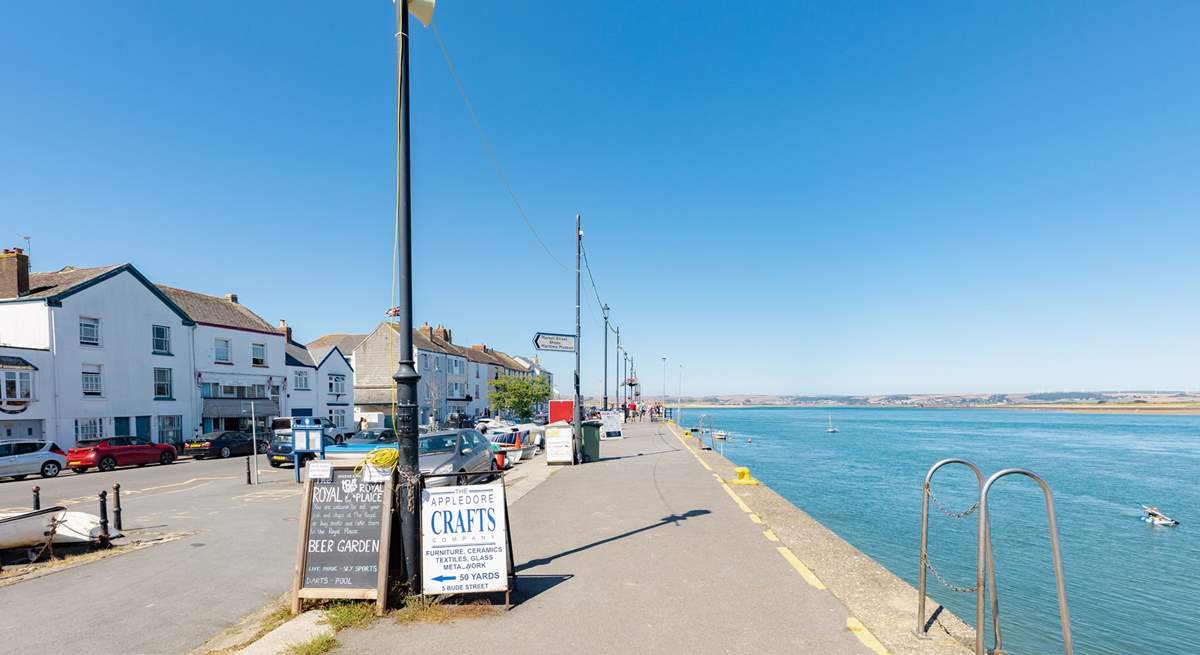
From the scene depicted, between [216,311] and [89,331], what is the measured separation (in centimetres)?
947

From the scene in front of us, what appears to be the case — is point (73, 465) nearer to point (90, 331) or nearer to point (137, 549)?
point (90, 331)

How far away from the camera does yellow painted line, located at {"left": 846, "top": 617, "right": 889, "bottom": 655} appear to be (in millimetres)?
4953

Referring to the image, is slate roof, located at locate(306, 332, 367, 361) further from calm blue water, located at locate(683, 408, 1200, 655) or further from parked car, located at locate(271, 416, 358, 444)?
calm blue water, located at locate(683, 408, 1200, 655)

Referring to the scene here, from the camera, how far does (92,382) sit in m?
29.3

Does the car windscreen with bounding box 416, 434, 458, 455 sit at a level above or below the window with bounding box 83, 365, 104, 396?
below

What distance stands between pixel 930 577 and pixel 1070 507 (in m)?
16.3

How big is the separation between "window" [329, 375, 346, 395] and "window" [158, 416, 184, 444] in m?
13.6

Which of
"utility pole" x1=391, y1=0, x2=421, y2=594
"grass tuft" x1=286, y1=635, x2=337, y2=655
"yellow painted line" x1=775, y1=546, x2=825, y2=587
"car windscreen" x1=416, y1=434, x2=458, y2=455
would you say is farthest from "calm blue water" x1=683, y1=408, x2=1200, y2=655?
"car windscreen" x1=416, y1=434, x2=458, y2=455

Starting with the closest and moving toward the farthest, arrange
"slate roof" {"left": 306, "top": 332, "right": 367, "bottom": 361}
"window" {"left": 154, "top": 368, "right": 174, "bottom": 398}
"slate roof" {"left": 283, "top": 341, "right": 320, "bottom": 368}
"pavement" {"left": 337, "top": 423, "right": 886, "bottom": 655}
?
"pavement" {"left": 337, "top": 423, "right": 886, "bottom": 655}, "window" {"left": 154, "top": 368, "right": 174, "bottom": 398}, "slate roof" {"left": 283, "top": 341, "right": 320, "bottom": 368}, "slate roof" {"left": 306, "top": 332, "right": 367, "bottom": 361}

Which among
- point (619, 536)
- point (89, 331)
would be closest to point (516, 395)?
point (89, 331)

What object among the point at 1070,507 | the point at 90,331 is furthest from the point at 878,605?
the point at 90,331

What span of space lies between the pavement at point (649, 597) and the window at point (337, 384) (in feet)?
135

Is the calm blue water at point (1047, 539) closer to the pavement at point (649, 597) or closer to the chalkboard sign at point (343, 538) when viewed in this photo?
the pavement at point (649, 597)

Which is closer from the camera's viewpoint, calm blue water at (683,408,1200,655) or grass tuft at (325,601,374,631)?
grass tuft at (325,601,374,631)
